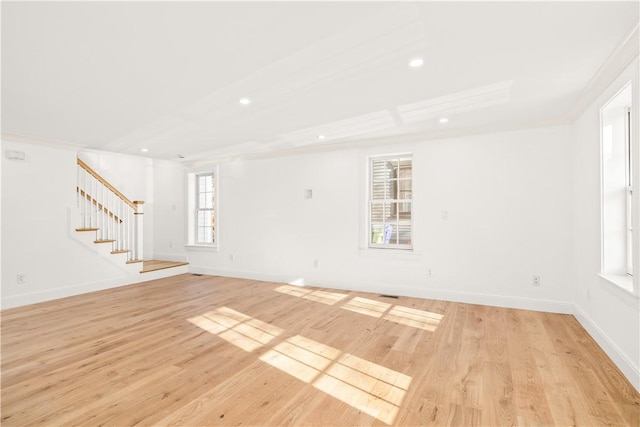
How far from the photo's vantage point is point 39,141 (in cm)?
475

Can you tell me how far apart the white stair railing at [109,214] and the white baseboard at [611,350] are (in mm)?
6864

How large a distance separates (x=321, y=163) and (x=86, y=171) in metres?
4.15

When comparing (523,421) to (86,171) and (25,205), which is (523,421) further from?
(86,171)

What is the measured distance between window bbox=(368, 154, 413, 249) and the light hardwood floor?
1.23m

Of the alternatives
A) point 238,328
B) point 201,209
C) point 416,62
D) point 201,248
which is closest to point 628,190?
point 416,62

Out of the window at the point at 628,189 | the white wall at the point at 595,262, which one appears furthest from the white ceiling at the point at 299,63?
the window at the point at 628,189

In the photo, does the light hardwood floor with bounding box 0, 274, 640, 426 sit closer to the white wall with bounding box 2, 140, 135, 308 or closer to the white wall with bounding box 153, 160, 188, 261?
the white wall with bounding box 2, 140, 135, 308

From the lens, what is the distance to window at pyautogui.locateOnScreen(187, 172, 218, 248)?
7.03 metres

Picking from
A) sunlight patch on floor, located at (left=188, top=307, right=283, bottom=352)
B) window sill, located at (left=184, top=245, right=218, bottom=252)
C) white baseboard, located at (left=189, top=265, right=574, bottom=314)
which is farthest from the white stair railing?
sunlight patch on floor, located at (left=188, top=307, right=283, bottom=352)

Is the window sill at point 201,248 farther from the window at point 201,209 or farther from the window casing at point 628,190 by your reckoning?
the window casing at point 628,190

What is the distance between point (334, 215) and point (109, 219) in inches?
166

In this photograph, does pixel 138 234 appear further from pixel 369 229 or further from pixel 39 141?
pixel 369 229

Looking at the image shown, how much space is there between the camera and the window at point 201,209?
23.1 feet

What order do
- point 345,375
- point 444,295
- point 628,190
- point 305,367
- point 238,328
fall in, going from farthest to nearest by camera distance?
point 444,295, point 238,328, point 628,190, point 305,367, point 345,375
